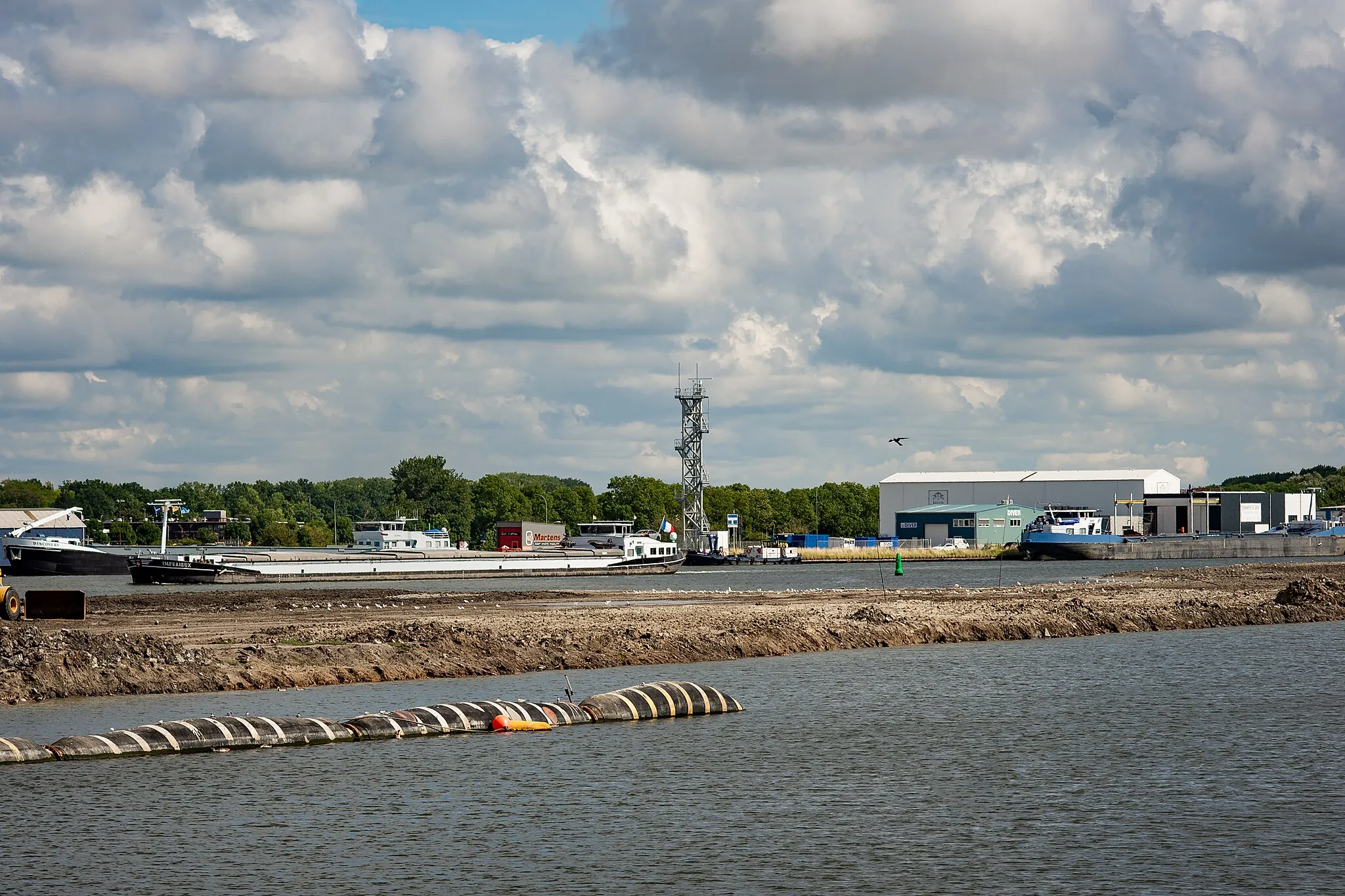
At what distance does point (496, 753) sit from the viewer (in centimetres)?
3170

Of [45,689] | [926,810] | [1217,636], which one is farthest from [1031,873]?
[1217,636]

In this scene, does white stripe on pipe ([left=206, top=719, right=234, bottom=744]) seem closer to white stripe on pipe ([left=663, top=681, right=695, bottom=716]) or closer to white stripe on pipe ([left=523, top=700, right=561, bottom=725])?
white stripe on pipe ([left=523, top=700, right=561, bottom=725])

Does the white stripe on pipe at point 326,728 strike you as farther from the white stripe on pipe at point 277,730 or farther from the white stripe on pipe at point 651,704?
the white stripe on pipe at point 651,704

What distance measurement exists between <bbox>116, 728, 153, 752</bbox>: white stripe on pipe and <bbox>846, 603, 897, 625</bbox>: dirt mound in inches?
1274

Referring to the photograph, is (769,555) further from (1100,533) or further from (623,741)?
(623,741)

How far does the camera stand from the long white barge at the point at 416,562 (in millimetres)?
117000

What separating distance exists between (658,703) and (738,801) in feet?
34.3

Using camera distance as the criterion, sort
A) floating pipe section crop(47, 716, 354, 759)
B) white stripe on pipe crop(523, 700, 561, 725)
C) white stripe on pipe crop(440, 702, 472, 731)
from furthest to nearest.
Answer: white stripe on pipe crop(523, 700, 561, 725) < white stripe on pipe crop(440, 702, 472, 731) < floating pipe section crop(47, 716, 354, 759)

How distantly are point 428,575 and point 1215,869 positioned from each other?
10952cm

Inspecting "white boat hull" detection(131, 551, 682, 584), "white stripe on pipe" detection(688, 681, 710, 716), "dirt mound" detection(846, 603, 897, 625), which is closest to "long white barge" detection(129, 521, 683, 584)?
"white boat hull" detection(131, 551, 682, 584)

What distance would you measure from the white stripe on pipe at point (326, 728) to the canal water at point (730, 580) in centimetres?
6390

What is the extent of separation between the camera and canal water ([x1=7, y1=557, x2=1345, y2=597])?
104 meters

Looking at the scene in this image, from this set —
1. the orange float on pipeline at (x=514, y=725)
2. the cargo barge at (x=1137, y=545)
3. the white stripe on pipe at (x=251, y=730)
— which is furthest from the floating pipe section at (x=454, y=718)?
the cargo barge at (x=1137, y=545)

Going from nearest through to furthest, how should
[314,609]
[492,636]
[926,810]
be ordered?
[926,810] < [492,636] < [314,609]
